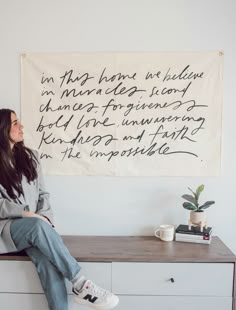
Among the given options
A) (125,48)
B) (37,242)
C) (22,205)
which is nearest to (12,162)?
(22,205)

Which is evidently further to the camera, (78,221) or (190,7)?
(78,221)

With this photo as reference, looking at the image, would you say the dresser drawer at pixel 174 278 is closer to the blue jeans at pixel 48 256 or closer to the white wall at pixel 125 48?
the blue jeans at pixel 48 256

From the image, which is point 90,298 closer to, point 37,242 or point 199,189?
point 37,242

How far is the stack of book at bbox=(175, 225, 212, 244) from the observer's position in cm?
190

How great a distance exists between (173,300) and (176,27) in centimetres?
162

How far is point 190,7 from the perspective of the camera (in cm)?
199

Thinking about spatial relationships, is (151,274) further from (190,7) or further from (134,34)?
(190,7)

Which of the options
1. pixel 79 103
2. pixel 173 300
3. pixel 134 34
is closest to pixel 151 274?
pixel 173 300

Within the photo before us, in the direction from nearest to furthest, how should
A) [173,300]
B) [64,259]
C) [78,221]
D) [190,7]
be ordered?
[64,259] < [173,300] < [190,7] < [78,221]

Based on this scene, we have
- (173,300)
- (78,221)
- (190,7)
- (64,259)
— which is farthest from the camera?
(78,221)

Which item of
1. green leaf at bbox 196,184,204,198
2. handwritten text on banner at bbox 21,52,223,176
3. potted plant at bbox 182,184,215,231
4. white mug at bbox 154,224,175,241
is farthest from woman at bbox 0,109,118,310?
green leaf at bbox 196,184,204,198

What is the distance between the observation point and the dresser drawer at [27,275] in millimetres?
1709

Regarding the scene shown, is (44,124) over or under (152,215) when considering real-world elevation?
over

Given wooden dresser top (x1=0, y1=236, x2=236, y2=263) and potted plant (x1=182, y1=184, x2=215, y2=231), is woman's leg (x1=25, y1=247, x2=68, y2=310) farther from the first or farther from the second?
potted plant (x1=182, y1=184, x2=215, y2=231)
